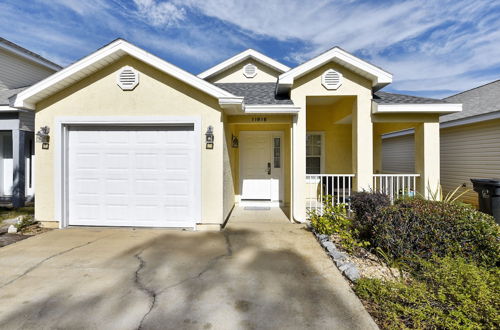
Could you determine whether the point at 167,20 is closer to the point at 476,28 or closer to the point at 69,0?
the point at 69,0

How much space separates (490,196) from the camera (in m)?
5.78

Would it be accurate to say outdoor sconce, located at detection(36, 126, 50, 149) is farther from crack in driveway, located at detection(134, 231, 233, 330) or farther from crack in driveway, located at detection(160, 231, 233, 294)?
crack in driveway, located at detection(160, 231, 233, 294)

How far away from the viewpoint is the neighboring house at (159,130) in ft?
18.0

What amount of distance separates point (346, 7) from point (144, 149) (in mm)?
8043

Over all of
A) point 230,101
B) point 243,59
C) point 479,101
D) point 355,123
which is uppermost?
point 243,59

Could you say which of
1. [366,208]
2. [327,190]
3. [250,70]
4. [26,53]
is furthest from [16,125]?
[366,208]

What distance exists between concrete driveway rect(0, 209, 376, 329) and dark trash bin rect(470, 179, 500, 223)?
467cm

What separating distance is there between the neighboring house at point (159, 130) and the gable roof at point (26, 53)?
19.2ft

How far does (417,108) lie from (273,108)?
12.2ft

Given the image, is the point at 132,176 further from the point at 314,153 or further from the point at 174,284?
the point at 314,153

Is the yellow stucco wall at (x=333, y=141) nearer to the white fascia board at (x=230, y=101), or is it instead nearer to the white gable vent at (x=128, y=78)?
the white fascia board at (x=230, y=101)

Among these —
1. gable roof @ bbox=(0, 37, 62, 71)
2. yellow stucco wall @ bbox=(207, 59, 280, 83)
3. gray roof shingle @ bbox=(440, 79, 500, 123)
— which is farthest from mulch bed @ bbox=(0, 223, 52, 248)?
gray roof shingle @ bbox=(440, 79, 500, 123)

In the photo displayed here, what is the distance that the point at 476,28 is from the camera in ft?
28.7

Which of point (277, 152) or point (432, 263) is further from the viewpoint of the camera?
point (277, 152)
